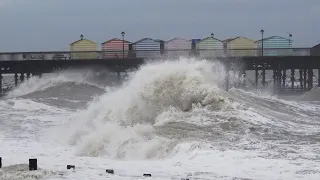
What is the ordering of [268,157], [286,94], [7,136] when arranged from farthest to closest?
[286,94], [7,136], [268,157]

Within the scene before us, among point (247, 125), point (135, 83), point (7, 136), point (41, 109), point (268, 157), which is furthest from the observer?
point (41, 109)

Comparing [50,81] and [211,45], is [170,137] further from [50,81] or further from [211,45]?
[211,45]

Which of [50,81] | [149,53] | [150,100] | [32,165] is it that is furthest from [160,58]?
[32,165]

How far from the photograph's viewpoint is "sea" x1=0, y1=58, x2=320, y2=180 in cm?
966

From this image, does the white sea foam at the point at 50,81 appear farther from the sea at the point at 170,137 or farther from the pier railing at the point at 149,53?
the sea at the point at 170,137

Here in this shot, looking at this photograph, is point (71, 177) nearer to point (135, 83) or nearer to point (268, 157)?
point (268, 157)

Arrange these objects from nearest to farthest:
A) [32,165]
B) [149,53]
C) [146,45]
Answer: [32,165], [149,53], [146,45]

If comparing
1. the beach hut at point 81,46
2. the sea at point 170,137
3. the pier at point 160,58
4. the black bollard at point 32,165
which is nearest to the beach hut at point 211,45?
the pier at point 160,58

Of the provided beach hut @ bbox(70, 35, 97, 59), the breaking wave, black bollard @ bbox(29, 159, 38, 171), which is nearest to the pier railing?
beach hut @ bbox(70, 35, 97, 59)

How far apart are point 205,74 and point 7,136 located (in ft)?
23.9

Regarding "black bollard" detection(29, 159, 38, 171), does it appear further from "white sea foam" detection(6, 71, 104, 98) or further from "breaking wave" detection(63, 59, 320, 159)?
"white sea foam" detection(6, 71, 104, 98)

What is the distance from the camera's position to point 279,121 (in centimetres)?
1714

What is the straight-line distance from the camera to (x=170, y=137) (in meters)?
13.0

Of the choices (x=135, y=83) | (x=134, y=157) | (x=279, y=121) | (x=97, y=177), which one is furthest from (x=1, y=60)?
(x=97, y=177)
